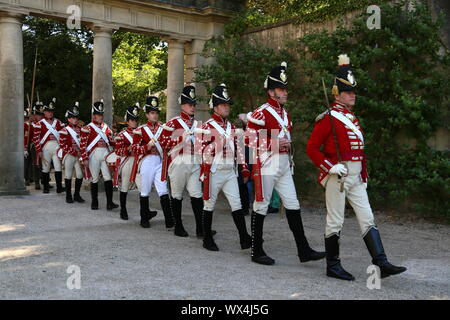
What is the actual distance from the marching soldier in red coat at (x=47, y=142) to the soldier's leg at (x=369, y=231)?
8744 millimetres

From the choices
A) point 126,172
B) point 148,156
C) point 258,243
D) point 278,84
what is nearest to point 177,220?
point 148,156

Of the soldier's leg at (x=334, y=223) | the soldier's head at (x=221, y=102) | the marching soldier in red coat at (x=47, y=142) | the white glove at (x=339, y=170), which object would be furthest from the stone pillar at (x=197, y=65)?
the white glove at (x=339, y=170)

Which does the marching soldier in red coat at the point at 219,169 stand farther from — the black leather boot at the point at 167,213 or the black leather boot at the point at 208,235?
the black leather boot at the point at 167,213

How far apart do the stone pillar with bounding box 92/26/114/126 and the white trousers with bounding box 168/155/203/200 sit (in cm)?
595

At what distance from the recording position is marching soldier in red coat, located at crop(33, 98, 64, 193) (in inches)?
492

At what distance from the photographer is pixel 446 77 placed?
903 cm

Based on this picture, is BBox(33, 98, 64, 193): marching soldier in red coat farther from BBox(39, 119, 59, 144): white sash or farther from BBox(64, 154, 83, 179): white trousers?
BBox(64, 154, 83, 179): white trousers

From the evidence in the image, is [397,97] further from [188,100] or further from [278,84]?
[278,84]

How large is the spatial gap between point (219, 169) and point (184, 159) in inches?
43.4

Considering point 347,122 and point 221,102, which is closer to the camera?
point 347,122

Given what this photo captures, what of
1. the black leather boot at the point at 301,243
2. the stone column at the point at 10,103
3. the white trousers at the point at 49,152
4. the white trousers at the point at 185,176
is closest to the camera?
the black leather boot at the point at 301,243

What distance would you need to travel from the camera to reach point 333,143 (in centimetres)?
529

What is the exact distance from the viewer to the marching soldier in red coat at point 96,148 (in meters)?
9.98
